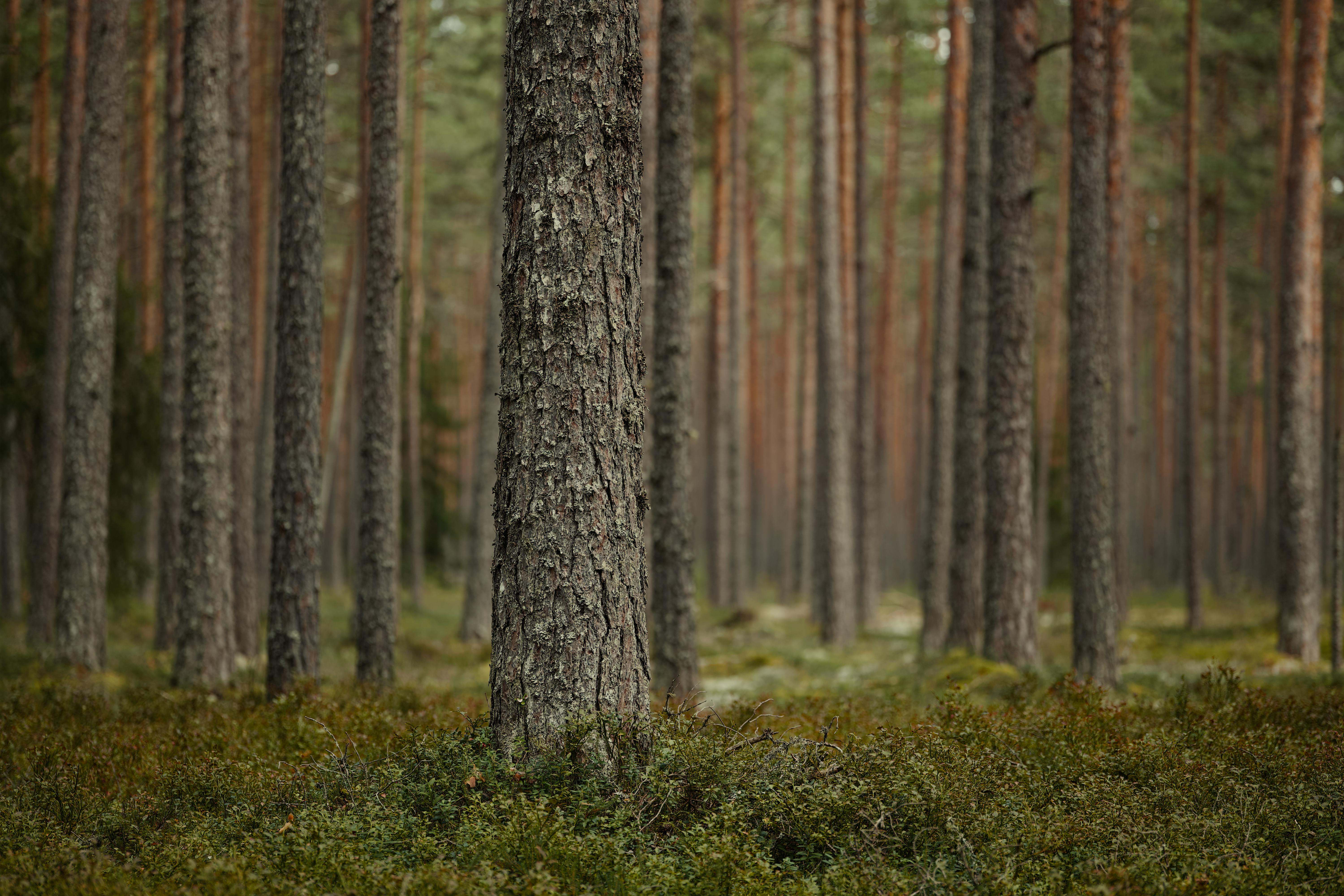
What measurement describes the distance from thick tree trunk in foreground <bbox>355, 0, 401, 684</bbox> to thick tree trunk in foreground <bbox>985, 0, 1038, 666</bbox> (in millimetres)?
6250

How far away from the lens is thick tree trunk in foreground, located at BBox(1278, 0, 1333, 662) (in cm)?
1394

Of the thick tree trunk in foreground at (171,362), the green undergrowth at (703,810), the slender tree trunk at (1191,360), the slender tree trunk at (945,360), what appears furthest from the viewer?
the slender tree trunk at (1191,360)

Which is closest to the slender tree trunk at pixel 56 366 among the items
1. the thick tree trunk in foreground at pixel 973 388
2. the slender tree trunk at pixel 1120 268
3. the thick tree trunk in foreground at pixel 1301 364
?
the thick tree trunk in foreground at pixel 973 388

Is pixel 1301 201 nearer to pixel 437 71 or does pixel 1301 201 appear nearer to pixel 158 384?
pixel 158 384

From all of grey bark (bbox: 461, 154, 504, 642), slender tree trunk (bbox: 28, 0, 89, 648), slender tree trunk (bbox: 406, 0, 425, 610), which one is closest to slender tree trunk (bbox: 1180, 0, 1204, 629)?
grey bark (bbox: 461, 154, 504, 642)

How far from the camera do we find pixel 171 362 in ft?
41.9

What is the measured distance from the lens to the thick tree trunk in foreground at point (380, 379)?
9.70 metres

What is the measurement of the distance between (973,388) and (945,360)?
433 centimetres

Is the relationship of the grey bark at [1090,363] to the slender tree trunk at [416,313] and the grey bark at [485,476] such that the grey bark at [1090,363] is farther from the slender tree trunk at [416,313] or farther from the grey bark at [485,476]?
the slender tree trunk at [416,313]

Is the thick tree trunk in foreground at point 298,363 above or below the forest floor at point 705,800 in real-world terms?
above

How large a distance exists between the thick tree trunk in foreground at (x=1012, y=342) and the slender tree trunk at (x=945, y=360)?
4063 millimetres

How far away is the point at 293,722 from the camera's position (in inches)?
282

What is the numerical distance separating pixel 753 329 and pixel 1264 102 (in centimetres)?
1412

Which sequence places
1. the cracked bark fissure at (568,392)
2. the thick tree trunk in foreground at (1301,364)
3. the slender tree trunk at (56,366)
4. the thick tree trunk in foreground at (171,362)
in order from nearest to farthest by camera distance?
the cracked bark fissure at (568,392) < the thick tree trunk in foreground at (171,362) < the slender tree trunk at (56,366) < the thick tree trunk in foreground at (1301,364)
